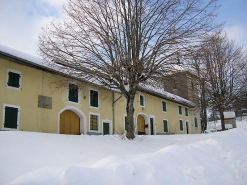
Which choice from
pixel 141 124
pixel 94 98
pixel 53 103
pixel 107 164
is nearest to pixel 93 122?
pixel 94 98

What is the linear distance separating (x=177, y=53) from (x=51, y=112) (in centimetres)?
790

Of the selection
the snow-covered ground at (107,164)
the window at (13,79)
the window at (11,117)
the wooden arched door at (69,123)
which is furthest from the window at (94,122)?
the snow-covered ground at (107,164)

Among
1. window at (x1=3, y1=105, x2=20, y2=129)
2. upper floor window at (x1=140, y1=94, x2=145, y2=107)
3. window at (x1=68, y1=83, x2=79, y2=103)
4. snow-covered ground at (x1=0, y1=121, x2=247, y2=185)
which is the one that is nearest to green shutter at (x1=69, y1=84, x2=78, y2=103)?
window at (x1=68, y1=83, x2=79, y2=103)

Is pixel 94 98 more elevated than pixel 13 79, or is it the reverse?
pixel 13 79

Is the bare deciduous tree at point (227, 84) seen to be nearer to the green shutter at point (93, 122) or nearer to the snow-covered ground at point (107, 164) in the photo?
the green shutter at point (93, 122)

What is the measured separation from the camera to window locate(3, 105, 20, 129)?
1138 centimetres

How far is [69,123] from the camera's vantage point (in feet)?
49.2

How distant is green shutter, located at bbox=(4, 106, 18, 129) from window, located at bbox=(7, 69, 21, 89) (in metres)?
1.17

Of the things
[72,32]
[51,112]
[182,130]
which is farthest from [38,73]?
[182,130]

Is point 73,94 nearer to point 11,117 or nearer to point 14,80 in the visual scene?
point 14,80

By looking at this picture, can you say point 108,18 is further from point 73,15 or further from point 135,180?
point 135,180

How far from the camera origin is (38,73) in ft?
43.7

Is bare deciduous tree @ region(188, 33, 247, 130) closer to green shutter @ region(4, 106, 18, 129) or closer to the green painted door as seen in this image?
the green painted door

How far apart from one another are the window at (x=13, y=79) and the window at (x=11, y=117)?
1092mm
